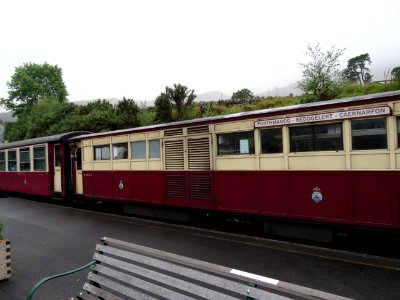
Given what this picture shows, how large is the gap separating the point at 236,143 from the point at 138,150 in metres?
4.30

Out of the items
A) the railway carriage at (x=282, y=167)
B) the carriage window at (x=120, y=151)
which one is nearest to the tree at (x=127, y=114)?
the carriage window at (x=120, y=151)

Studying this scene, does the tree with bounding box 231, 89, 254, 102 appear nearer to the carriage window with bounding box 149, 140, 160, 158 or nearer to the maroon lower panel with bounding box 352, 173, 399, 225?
the carriage window with bounding box 149, 140, 160, 158

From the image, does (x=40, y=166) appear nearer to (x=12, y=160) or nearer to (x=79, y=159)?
(x=79, y=159)

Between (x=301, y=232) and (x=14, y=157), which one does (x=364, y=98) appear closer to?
(x=301, y=232)

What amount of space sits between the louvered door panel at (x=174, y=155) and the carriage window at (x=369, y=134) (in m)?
5.06

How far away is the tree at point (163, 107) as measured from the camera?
2287cm

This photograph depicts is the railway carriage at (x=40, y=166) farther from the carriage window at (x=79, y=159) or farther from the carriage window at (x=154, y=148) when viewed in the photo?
the carriage window at (x=154, y=148)

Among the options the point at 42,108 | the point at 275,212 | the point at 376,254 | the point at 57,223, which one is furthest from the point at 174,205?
the point at 42,108

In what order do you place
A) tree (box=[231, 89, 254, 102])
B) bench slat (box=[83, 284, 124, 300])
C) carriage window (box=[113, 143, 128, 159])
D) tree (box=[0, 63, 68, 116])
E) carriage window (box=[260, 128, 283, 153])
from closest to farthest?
bench slat (box=[83, 284, 124, 300])
carriage window (box=[260, 128, 283, 153])
carriage window (box=[113, 143, 128, 159])
tree (box=[231, 89, 254, 102])
tree (box=[0, 63, 68, 116])

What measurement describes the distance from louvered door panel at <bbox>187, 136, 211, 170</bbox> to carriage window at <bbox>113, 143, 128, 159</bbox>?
130 inches

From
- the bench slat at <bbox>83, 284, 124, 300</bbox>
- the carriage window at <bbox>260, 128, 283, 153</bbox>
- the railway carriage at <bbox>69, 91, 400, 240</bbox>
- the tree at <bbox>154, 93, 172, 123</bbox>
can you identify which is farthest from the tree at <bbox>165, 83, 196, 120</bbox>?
the bench slat at <bbox>83, 284, 124, 300</bbox>

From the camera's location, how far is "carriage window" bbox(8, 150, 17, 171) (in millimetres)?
18638

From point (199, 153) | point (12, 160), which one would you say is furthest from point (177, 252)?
point (12, 160)

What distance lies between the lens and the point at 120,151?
41.1 ft
